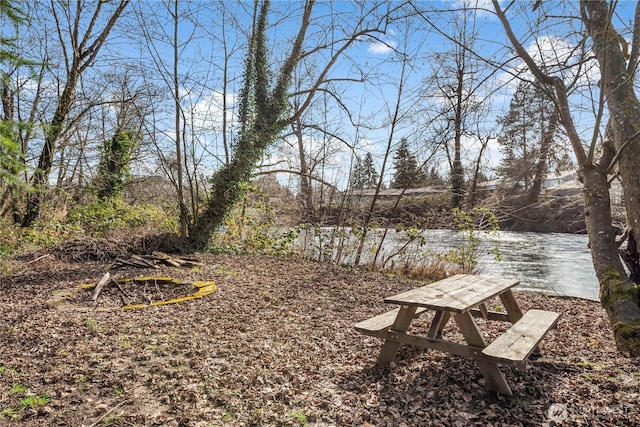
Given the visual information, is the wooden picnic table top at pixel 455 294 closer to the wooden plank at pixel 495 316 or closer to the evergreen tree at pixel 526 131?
the wooden plank at pixel 495 316

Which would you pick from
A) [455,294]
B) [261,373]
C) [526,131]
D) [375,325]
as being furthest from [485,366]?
[526,131]

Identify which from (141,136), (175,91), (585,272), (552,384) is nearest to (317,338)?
(552,384)

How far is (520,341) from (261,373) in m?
1.68

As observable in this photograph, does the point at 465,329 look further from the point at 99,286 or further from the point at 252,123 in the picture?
the point at 252,123

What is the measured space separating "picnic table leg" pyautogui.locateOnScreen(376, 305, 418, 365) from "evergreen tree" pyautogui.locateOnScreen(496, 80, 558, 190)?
3562 mm

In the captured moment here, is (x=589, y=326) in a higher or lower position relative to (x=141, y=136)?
lower

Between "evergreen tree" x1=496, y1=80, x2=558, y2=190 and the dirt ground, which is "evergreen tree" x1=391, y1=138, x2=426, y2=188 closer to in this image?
"evergreen tree" x1=496, y1=80, x2=558, y2=190

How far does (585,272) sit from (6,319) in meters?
10.2

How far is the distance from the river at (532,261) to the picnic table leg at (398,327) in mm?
5035

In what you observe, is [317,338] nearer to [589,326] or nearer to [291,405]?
[291,405]

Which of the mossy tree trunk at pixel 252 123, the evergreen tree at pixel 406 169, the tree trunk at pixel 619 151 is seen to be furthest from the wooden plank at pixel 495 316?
the mossy tree trunk at pixel 252 123

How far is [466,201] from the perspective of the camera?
29.0 feet

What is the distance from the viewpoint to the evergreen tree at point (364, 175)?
8790mm

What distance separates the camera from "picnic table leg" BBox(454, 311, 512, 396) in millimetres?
2357
